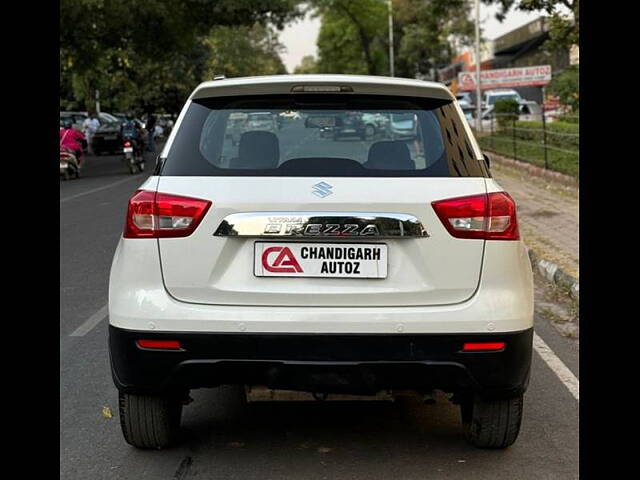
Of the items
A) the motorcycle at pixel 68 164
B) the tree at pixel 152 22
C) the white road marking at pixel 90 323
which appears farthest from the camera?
the tree at pixel 152 22

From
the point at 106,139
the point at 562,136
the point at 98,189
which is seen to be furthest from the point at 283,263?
the point at 106,139

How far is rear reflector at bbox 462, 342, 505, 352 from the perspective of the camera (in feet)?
12.0

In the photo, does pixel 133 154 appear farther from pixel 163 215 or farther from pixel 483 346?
pixel 483 346

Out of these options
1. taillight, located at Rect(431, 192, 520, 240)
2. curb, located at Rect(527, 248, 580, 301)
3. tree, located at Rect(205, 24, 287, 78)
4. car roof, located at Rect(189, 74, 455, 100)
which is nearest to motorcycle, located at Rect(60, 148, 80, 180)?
curb, located at Rect(527, 248, 580, 301)

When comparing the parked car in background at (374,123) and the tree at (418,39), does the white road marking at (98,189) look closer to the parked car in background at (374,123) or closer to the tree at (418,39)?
the parked car in background at (374,123)

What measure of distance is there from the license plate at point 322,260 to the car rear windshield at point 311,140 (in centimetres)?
32

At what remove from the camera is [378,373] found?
3.64 metres

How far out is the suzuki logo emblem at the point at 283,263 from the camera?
3.63m

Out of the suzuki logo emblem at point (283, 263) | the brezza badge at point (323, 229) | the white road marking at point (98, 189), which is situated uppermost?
the brezza badge at point (323, 229)

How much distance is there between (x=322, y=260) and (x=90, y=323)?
383 centimetres

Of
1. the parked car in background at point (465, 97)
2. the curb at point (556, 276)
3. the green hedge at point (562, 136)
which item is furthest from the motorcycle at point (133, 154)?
the parked car in background at point (465, 97)

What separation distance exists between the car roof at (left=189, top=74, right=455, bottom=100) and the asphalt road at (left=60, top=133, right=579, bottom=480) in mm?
1650

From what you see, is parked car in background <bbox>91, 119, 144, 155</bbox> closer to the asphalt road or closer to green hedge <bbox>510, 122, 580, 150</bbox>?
green hedge <bbox>510, 122, 580, 150</bbox>
